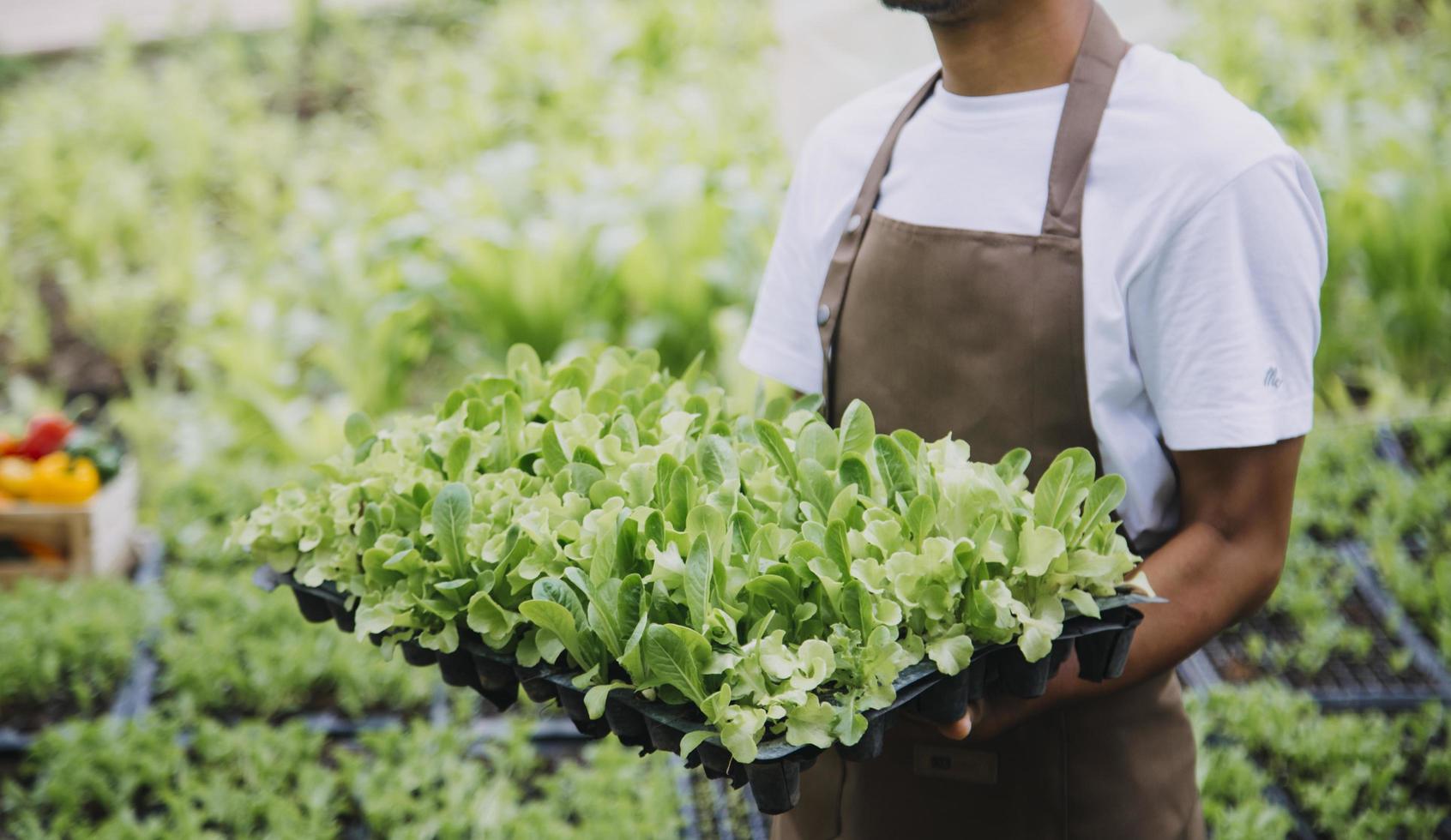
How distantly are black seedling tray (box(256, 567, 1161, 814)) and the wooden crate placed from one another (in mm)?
2296

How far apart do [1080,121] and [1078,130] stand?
1 centimetres

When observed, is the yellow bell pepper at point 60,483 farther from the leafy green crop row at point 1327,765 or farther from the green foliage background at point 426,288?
the leafy green crop row at point 1327,765

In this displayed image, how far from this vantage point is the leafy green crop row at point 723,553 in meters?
0.97

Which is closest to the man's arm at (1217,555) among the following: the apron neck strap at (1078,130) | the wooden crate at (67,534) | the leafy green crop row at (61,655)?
the apron neck strap at (1078,130)

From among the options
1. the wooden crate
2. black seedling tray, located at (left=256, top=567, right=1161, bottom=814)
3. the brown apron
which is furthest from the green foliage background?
black seedling tray, located at (left=256, top=567, right=1161, bottom=814)

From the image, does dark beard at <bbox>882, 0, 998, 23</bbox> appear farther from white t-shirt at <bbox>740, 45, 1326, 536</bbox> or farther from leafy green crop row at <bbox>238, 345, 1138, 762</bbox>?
leafy green crop row at <bbox>238, 345, 1138, 762</bbox>

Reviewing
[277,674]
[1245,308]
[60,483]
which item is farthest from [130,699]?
[1245,308]

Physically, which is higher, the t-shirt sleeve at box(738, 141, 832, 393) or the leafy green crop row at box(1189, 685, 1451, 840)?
the t-shirt sleeve at box(738, 141, 832, 393)

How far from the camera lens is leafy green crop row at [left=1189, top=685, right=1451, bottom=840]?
2.23 metres

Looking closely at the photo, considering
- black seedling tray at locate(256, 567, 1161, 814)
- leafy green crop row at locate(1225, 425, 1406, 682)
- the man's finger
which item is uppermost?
black seedling tray at locate(256, 567, 1161, 814)

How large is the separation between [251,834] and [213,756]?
9.1 inches

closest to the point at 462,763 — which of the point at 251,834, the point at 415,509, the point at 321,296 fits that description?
the point at 251,834

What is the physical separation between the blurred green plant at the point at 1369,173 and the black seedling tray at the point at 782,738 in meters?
3.08

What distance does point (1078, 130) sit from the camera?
4.29 feet
